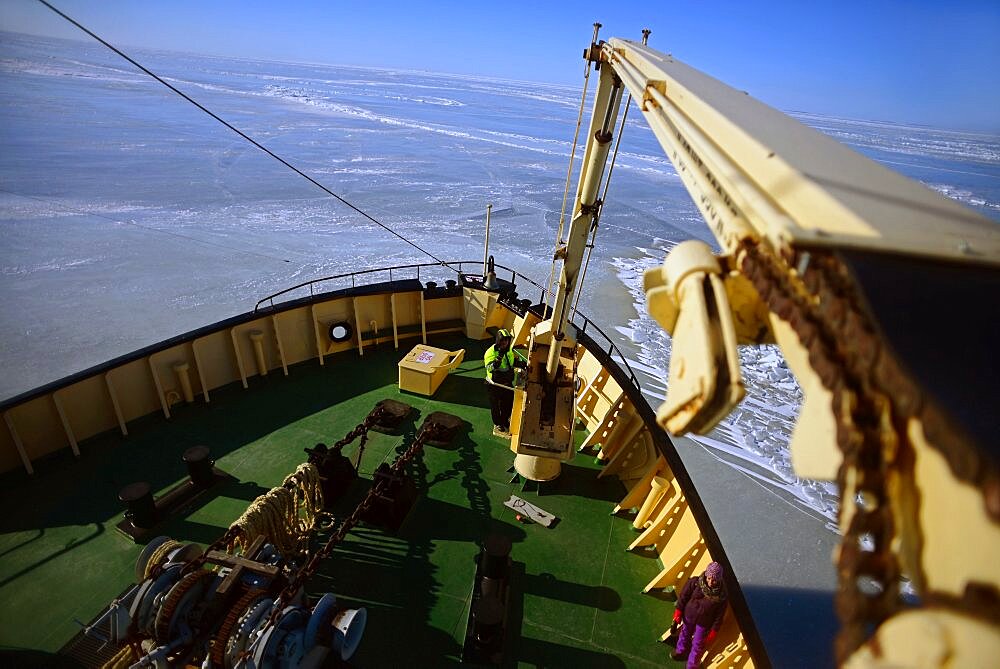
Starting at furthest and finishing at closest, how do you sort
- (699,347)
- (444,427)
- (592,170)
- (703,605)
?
(444,427)
(592,170)
(703,605)
(699,347)

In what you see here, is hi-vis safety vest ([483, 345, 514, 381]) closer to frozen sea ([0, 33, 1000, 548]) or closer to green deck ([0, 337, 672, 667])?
green deck ([0, 337, 672, 667])

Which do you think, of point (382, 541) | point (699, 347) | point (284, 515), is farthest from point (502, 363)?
point (699, 347)

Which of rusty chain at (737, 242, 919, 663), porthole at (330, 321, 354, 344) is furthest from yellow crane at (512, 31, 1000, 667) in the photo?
porthole at (330, 321, 354, 344)

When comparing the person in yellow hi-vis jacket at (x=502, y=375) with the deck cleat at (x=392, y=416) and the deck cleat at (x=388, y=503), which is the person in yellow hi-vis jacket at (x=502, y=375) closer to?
the deck cleat at (x=392, y=416)

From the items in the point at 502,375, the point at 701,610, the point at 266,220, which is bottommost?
the point at 266,220

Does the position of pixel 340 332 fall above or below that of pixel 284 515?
below

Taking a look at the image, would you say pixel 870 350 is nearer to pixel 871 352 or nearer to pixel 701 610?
pixel 871 352

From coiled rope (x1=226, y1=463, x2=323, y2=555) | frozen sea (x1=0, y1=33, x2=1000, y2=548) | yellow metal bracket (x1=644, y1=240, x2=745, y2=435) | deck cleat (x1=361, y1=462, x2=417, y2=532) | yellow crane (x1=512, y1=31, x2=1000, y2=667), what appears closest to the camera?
yellow crane (x1=512, y1=31, x2=1000, y2=667)
